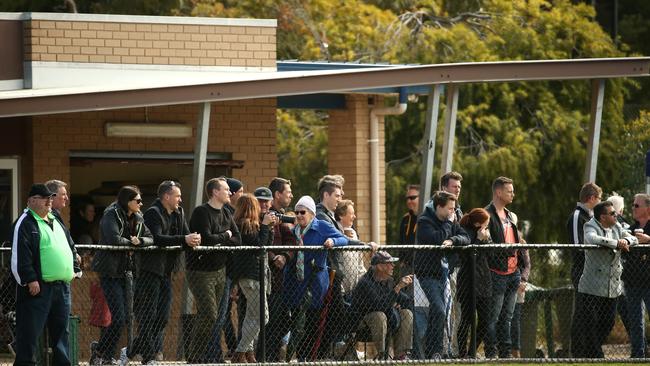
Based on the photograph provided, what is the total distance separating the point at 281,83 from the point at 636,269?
4.30m

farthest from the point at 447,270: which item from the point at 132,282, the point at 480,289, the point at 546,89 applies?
the point at 546,89

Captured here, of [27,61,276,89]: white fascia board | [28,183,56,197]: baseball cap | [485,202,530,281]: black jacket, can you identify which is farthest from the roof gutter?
[28,183,56,197]: baseball cap

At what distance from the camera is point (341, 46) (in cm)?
3092

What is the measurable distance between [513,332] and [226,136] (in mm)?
5529

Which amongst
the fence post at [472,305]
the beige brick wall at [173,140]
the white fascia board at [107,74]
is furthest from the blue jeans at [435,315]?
the beige brick wall at [173,140]

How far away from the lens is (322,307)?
13.9 m

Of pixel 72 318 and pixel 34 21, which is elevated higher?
pixel 34 21

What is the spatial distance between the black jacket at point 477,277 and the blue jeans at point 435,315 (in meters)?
0.23

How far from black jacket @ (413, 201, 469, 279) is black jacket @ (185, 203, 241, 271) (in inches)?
69.4

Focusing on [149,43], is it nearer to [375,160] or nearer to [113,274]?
[375,160]

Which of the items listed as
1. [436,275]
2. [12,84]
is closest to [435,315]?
[436,275]

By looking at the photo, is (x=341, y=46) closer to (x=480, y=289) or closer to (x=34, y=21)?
(x=34, y=21)

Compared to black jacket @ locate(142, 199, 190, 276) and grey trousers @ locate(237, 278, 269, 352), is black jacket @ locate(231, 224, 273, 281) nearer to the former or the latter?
grey trousers @ locate(237, 278, 269, 352)

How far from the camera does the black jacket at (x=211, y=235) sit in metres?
13.6
